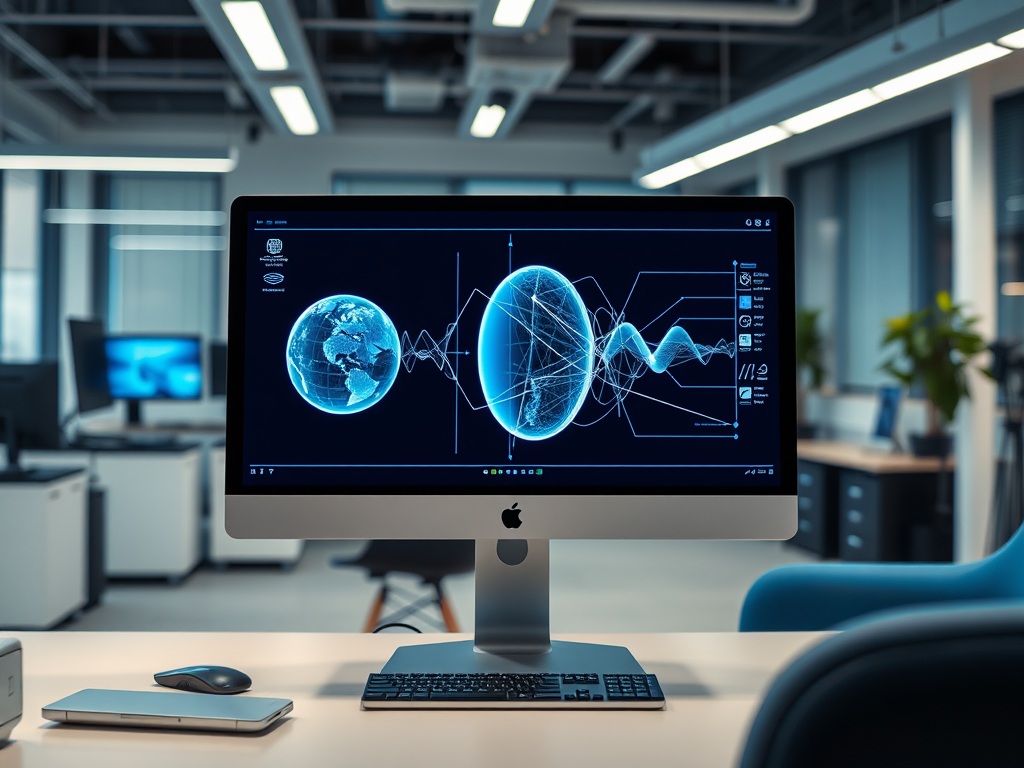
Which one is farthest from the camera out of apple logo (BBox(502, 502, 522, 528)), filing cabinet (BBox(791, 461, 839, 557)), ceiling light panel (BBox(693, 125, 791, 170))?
filing cabinet (BBox(791, 461, 839, 557))

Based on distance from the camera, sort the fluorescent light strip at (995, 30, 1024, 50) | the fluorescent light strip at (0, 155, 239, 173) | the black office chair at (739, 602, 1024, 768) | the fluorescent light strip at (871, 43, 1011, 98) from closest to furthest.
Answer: the black office chair at (739, 602, 1024, 768), the fluorescent light strip at (995, 30, 1024, 50), the fluorescent light strip at (871, 43, 1011, 98), the fluorescent light strip at (0, 155, 239, 173)

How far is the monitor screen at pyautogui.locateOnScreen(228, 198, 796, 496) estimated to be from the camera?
1168 millimetres

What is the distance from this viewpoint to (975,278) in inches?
184

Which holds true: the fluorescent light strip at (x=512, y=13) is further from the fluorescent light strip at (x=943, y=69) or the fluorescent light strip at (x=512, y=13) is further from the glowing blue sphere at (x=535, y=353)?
the glowing blue sphere at (x=535, y=353)

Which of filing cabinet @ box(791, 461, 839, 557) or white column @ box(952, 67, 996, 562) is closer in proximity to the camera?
white column @ box(952, 67, 996, 562)

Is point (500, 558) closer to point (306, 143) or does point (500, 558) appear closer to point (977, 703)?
point (977, 703)

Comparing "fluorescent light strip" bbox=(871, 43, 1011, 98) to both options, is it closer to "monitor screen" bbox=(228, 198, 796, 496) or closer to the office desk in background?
the office desk in background

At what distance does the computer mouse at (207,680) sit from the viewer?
1.07 meters

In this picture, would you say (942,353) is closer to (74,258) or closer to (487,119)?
(487,119)

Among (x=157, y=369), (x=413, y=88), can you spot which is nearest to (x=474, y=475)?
(x=157, y=369)

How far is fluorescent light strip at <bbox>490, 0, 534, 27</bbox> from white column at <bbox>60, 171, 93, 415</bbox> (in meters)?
5.45

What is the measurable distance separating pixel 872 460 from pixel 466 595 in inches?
101

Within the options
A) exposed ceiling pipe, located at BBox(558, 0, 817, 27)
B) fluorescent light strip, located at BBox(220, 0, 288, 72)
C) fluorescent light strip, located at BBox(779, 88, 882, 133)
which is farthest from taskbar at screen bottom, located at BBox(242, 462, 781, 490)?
exposed ceiling pipe, located at BBox(558, 0, 817, 27)

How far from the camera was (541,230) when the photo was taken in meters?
1.18
